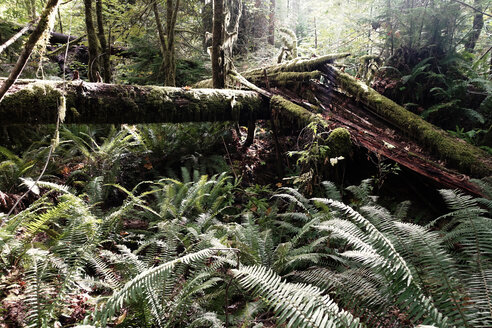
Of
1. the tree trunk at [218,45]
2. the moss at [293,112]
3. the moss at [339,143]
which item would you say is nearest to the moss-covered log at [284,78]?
the moss at [293,112]

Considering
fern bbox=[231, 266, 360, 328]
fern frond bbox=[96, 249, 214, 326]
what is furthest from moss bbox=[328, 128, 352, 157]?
fern frond bbox=[96, 249, 214, 326]

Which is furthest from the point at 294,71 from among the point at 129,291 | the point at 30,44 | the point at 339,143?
the point at 129,291

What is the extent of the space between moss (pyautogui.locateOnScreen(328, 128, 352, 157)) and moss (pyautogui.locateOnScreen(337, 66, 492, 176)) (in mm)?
1212

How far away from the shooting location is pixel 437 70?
222 inches

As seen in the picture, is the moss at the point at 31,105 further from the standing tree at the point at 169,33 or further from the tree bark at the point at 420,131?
the tree bark at the point at 420,131

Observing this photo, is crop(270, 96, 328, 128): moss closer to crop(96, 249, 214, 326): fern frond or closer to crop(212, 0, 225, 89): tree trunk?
crop(212, 0, 225, 89): tree trunk

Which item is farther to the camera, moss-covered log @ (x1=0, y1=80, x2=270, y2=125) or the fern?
moss-covered log @ (x1=0, y1=80, x2=270, y2=125)

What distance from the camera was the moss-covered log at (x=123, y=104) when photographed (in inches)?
122

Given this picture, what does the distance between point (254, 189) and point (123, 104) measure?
2.28 meters

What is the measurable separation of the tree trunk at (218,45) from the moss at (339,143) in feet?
8.64

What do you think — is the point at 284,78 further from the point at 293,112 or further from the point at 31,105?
the point at 31,105

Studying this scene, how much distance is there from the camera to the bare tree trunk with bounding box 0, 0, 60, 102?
1.63 metres

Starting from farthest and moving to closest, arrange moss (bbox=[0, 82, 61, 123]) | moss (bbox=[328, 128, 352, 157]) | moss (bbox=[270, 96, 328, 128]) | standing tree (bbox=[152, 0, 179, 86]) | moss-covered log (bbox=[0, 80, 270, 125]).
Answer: standing tree (bbox=[152, 0, 179, 86]), moss (bbox=[270, 96, 328, 128]), moss (bbox=[328, 128, 352, 157]), moss-covered log (bbox=[0, 80, 270, 125]), moss (bbox=[0, 82, 61, 123])

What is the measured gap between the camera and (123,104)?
3783mm
